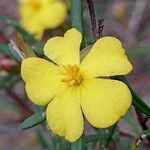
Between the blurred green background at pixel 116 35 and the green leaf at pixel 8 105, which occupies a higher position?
the green leaf at pixel 8 105

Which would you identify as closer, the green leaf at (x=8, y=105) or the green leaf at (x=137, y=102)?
the green leaf at (x=137, y=102)

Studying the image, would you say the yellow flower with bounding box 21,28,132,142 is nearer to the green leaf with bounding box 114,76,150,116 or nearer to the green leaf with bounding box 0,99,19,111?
the green leaf with bounding box 114,76,150,116

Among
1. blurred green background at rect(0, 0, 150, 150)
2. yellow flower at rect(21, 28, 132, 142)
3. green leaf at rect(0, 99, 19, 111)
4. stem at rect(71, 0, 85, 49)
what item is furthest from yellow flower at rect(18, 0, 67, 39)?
yellow flower at rect(21, 28, 132, 142)

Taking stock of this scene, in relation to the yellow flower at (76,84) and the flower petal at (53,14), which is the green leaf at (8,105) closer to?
the flower petal at (53,14)

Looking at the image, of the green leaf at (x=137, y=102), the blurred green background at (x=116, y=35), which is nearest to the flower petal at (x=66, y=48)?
the green leaf at (x=137, y=102)

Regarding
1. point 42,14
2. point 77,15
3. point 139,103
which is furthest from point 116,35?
point 139,103

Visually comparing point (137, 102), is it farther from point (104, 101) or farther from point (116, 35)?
point (116, 35)

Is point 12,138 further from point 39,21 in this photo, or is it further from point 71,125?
point 71,125
